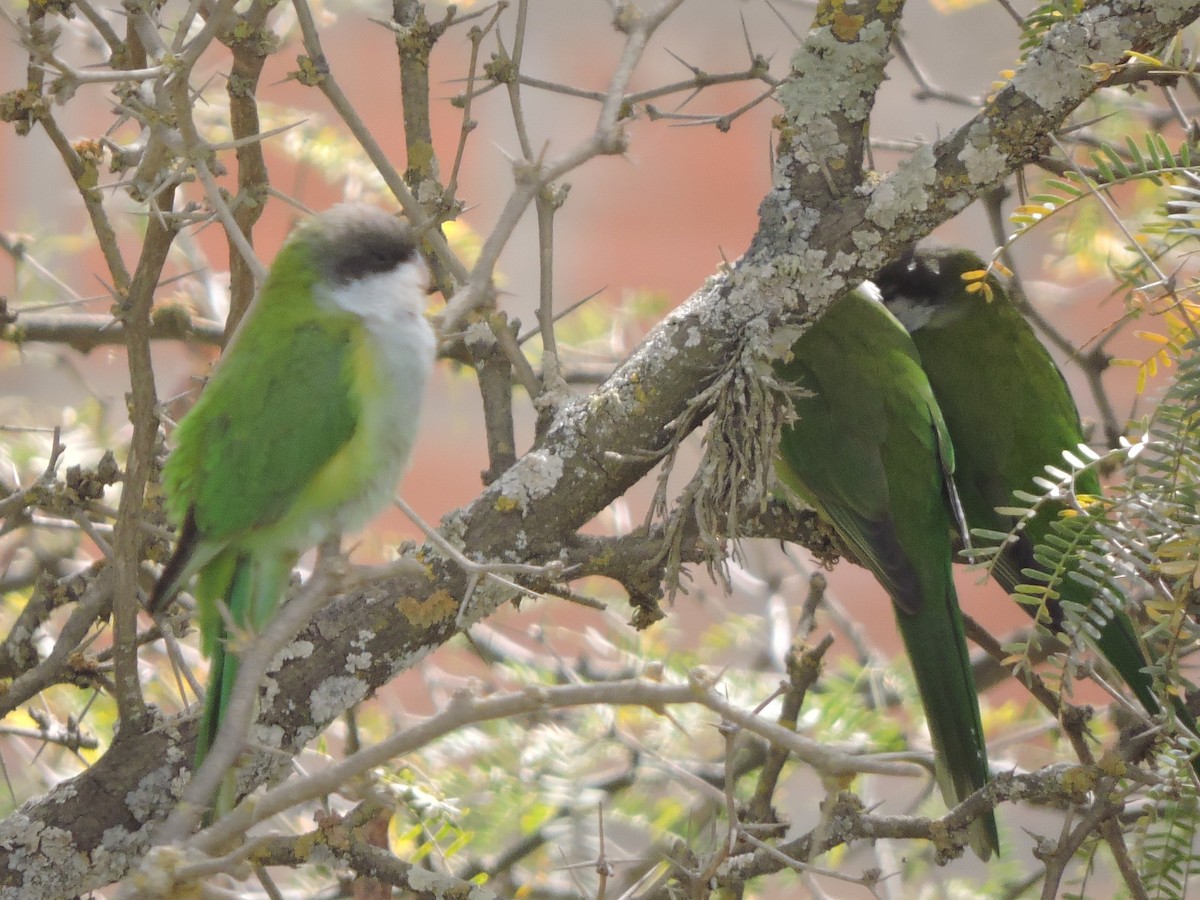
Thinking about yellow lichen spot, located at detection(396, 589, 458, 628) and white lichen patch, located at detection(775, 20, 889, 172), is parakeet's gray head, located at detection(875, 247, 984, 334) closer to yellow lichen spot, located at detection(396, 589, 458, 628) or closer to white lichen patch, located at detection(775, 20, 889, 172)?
white lichen patch, located at detection(775, 20, 889, 172)

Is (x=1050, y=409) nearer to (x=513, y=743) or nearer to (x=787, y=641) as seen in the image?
(x=787, y=641)

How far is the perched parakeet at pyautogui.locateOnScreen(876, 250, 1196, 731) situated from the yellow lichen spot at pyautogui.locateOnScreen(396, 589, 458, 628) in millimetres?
699

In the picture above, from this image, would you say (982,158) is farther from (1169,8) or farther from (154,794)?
(154,794)

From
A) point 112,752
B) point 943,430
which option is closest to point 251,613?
point 112,752

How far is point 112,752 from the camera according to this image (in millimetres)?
1059

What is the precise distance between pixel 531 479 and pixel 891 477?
0.58 meters

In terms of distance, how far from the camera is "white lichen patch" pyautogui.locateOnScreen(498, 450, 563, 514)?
1.10 metres

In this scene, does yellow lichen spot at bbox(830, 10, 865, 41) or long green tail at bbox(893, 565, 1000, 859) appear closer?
yellow lichen spot at bbox(830, 10, 865, 41)

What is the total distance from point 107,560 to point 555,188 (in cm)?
62

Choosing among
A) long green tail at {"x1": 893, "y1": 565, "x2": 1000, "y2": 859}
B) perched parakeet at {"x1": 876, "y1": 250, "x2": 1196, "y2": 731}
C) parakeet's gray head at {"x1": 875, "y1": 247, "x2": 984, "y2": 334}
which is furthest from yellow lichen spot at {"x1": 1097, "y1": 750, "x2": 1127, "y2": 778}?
parakeet's gray head at {"x1": 875, "y1": 247, "x2": 984, "y2": 334}

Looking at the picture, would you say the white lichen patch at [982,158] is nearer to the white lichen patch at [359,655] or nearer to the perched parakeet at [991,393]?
the perched parakeet at [991,393]

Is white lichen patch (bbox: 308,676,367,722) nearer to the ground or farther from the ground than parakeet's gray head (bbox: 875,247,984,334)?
nearer to the ground

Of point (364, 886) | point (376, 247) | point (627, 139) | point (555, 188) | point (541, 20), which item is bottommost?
point (364, 886)

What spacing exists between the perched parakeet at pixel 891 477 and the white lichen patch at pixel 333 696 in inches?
24.1
